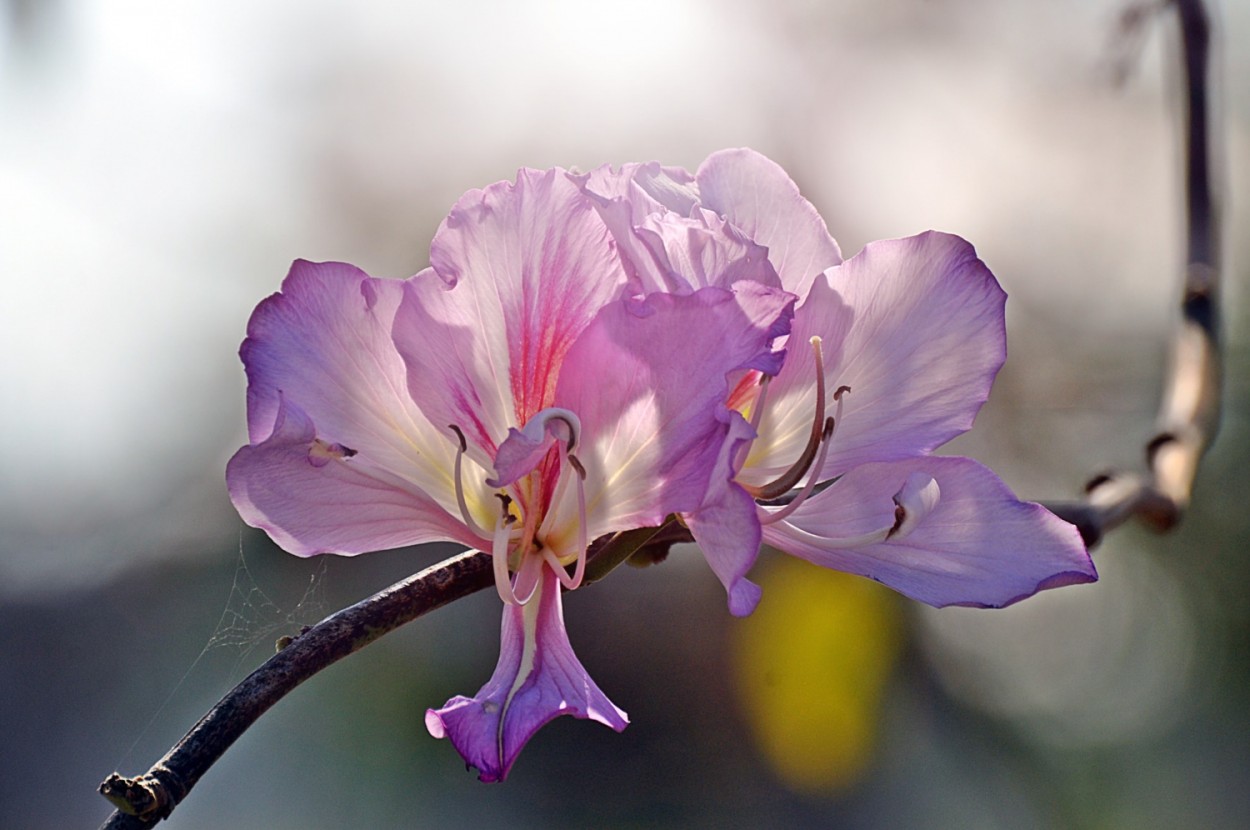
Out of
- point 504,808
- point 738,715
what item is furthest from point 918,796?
point 504,808

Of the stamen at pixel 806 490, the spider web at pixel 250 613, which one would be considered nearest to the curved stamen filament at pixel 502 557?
the stamen at pixel 806 490

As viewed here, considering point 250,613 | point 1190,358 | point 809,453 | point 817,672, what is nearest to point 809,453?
point 809,453

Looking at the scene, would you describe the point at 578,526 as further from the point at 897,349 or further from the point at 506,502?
the point at 897,349

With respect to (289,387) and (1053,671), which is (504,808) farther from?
(289,387)

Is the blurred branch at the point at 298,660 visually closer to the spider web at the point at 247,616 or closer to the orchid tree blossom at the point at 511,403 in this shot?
the orchid tree blossom at the point at 511,403

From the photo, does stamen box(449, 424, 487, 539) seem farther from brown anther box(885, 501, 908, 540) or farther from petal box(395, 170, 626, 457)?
brown anther box(885, 501, 908, 540)
